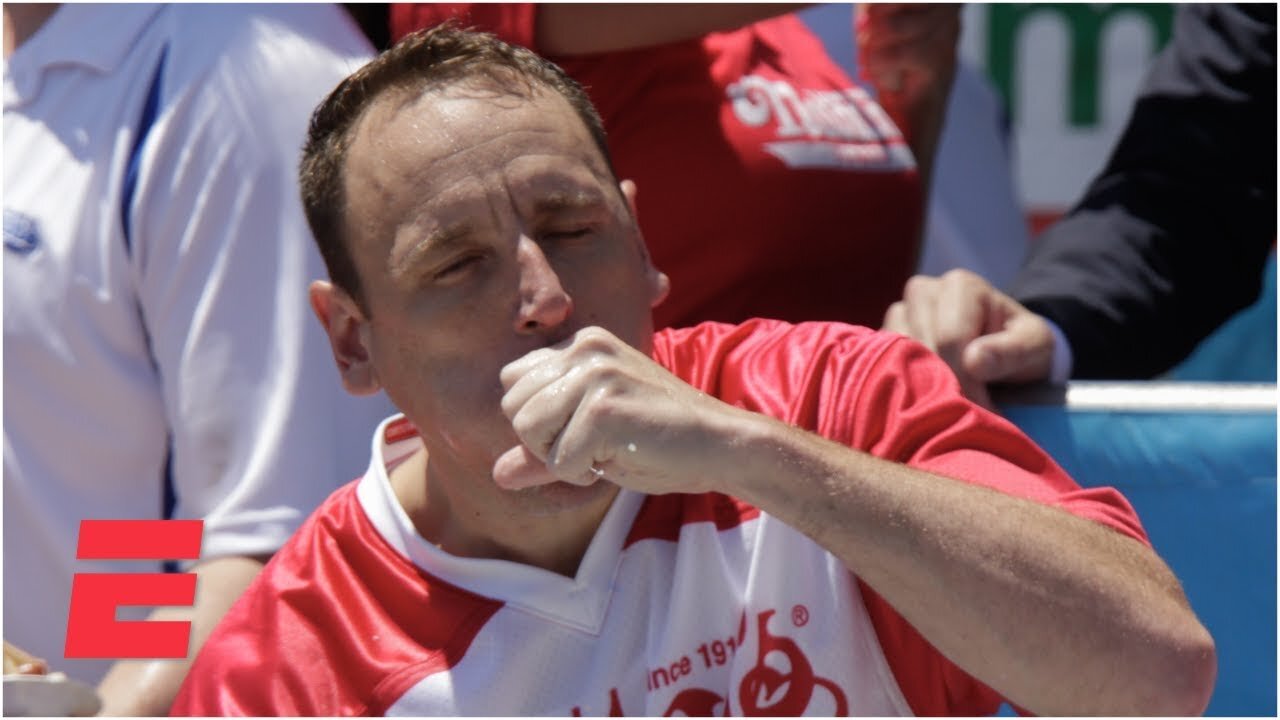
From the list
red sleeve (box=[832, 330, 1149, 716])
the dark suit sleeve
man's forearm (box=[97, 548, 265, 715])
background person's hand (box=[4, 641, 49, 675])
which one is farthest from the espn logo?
the dark suit sleeve

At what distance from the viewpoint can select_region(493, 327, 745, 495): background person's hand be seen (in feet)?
4.42

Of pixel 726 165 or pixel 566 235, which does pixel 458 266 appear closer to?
pixel 566 235

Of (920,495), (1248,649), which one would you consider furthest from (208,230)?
(1248,649)

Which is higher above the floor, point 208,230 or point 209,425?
point 208,230

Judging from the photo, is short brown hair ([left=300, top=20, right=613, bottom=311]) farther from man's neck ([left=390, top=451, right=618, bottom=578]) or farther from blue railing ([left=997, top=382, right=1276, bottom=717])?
blue railing ([left=997, top=382, right=1276, bottom=717])

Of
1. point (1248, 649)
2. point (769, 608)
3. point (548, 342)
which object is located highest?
point (548, 342)

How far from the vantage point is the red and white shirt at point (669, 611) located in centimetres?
158

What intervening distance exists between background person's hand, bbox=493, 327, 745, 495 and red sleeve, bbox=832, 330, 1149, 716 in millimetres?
249

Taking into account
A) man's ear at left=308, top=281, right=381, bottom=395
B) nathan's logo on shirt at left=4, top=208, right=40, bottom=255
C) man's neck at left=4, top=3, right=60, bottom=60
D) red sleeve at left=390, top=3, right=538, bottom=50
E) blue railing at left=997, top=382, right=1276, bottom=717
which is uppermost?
man's neck at left=4, top=3, right=60, bottom=60

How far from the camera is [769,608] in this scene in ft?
5.28

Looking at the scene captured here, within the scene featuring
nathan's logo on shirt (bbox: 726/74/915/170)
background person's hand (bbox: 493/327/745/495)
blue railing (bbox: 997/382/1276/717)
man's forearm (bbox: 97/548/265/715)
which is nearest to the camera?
background person's hand (bbox: 493/327/745/495)

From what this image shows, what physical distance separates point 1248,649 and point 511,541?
34.3 inches

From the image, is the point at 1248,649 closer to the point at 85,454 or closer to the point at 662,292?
the point at 662,292

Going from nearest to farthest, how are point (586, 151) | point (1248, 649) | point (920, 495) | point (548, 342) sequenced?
point (920, 495)
point (548, 342)
point (586, 151)
point (1248, 649)
